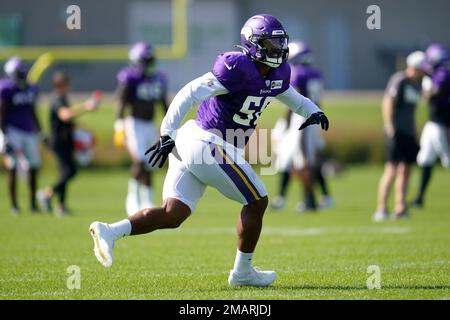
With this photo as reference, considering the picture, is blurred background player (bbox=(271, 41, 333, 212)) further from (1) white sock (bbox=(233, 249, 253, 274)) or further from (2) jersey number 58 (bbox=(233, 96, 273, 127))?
(1) white sock (bbox=(233, 249, 253, 274))

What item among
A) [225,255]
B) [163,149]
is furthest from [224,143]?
[225,255]

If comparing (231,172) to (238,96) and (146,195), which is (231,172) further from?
(146,195)

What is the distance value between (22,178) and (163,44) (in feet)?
22.0

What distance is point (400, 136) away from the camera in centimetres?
1135

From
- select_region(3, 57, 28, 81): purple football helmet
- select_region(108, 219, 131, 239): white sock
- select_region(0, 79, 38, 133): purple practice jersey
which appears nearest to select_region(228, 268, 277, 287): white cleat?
select_region(108, 219, 131, 239): white sock

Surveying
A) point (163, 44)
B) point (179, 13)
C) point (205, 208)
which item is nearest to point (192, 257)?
point (205, 208)

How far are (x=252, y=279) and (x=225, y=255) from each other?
1837mm

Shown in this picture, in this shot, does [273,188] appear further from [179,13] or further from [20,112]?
[179,13]

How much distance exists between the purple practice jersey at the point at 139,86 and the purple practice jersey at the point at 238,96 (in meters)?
5.68

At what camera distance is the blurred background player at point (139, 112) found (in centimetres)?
1197

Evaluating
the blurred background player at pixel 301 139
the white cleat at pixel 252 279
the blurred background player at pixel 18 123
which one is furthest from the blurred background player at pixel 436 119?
the white cleat at pixel 252 279

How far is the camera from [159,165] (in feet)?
20.2

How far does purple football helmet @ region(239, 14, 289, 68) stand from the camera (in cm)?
623

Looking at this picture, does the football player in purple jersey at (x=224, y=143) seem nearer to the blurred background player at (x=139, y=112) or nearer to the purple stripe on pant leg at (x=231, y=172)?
the purple stripe on pant leg at (x=231, y=172)
